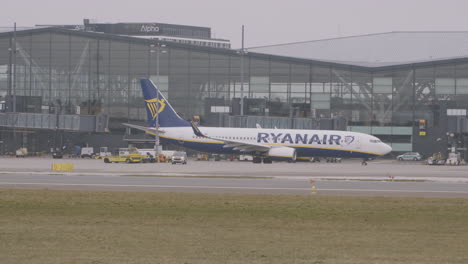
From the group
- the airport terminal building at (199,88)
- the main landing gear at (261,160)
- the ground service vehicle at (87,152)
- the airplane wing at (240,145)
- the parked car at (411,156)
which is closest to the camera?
the airplane wing at (240,145)

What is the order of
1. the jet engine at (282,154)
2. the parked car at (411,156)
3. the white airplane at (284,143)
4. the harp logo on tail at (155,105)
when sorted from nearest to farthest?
the jet engine at (282,154) < the white airplane at (284,143) < the harp logo on tail at (155,105) < the parked car at (411,156)

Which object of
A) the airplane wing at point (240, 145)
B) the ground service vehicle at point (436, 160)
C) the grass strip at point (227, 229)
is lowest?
the grass strip at point (227, 229)

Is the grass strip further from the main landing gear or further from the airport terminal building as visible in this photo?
the airport terminal building

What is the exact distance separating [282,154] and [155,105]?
17127 millimetres

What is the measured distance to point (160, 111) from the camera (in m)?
79.6

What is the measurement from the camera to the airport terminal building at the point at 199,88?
3942 inches

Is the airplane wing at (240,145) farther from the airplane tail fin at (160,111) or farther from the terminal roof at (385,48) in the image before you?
the terminal roof at (385,48)


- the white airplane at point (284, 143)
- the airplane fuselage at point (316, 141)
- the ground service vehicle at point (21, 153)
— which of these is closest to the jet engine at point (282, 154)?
the white airplane at point (284, 143)

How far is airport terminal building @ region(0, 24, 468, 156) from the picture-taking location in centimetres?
10012

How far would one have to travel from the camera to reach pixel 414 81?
332 feet

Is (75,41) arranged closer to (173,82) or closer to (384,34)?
(173,82)

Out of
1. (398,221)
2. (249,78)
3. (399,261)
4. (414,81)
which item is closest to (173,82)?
(249,78)

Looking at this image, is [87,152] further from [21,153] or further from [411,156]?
[411,156]

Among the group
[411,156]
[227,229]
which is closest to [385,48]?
[411,156]
